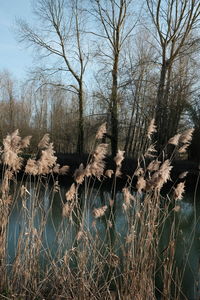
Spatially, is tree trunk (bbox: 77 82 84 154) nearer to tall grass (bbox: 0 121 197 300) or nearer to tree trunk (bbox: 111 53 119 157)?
tree trunk (bbox: 111 53 119 157)

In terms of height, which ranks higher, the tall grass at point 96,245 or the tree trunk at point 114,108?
the tree trunk at point 114,108

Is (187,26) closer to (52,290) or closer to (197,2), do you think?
(197,2)

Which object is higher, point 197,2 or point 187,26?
point 197,2

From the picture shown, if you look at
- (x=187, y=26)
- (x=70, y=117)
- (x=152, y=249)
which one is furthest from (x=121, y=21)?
(x=152, y=249)

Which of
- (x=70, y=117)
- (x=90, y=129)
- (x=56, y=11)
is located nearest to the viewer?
(x=90, y=129)

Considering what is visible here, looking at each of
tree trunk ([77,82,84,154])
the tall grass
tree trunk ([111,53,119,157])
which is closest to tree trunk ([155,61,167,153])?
tree trunk ([111,53,119,157])

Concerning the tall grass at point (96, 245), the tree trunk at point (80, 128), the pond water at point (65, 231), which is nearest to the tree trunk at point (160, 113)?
the tree trunk at point (80, 128)

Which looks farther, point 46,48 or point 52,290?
point 46,48

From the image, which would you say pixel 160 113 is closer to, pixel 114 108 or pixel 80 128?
pixel 114 108

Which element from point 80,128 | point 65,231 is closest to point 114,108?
point 80,128

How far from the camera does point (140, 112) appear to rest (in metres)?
17.5

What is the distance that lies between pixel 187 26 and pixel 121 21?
3.41 metres

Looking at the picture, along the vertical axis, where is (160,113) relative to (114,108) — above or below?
below

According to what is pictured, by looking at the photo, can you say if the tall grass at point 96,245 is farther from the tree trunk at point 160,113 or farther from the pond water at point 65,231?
the tree trunk at point 160,113
